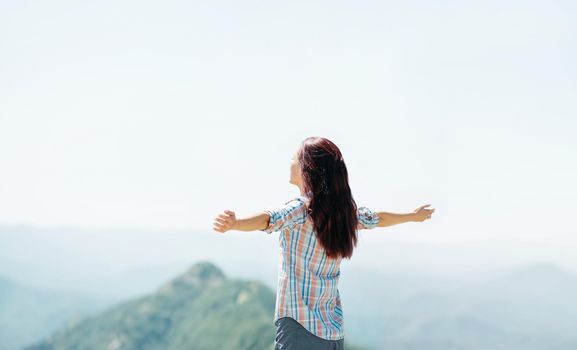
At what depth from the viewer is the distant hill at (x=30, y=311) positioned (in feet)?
226

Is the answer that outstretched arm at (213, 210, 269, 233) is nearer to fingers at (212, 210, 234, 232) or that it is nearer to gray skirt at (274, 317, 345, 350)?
fingers at (212, 210, 234, 232)

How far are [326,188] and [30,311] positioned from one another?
7687 centimetres

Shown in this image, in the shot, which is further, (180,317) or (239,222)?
(180,317)

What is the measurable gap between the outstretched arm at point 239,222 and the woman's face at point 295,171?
0.29 m

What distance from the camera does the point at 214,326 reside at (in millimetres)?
64500

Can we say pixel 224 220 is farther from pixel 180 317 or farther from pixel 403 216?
pixel 180 317

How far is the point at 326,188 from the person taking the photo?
2.62m

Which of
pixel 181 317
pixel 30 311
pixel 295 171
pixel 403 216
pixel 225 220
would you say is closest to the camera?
pixel 225 220

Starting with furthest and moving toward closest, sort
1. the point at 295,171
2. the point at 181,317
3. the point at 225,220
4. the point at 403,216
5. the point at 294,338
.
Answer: the point at 181,317 → the point at 403,216 → the point at 295,171 → the point at 294,338 → the point at 225,220

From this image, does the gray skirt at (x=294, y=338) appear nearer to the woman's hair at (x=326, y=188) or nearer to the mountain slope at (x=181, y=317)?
the woman's hair at (x=326, y=188)

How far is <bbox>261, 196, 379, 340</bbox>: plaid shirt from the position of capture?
2.56 meters

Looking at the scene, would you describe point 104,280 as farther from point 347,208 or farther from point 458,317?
point 347,208

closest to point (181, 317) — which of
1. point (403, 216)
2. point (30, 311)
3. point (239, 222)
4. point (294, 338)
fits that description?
point (30, 311)

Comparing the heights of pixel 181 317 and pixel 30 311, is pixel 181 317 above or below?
below
